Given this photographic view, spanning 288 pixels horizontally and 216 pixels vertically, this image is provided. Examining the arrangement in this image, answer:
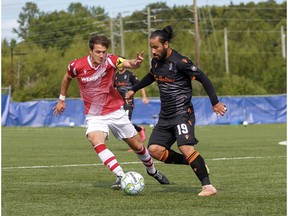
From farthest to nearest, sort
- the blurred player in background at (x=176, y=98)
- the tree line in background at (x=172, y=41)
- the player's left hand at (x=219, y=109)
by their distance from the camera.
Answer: the tree line in background at (x=172, y=41)
the blurred player in background at (x=176, y=98)
the player's left hand at (x=219, y=109)

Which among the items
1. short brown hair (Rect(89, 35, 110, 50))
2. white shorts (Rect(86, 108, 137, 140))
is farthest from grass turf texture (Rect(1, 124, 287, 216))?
short brown hair (Rect(89, 35, 110, 50))

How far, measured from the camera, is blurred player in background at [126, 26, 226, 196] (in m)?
10.0

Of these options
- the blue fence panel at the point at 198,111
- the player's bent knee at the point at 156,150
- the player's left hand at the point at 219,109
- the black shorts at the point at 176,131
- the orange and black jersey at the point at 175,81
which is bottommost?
the blue fence panel at the point at 198,111

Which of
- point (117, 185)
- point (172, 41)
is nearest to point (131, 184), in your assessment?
point (117, 185)

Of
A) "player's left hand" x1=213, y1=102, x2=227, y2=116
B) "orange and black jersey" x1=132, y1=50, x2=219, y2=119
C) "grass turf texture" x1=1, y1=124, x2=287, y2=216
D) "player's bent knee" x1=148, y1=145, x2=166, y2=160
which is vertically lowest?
"grass turf texture" x1=1, y1=124, x2=287, y2=216

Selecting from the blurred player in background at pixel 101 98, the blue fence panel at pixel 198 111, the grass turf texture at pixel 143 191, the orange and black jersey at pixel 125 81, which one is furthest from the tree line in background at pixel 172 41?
the blurred player in background at pixel 101 98

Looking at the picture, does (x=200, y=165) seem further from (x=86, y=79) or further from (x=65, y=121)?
(x=65, y=121)

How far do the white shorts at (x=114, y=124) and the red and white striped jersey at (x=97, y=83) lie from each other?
7 centimetres

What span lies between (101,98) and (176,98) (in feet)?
3.98

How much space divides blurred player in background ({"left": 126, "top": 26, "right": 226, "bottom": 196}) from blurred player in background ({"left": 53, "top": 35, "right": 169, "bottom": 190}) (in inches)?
24.0

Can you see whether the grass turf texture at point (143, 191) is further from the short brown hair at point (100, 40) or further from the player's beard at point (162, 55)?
the short brown hair at point (100, 40)

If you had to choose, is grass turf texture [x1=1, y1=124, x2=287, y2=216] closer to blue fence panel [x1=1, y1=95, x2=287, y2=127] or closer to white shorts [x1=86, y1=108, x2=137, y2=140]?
white shorts [x1=86, y1=108, x2=137, y2=140]

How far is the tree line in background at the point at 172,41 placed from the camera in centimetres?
9150

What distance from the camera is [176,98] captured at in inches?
403
